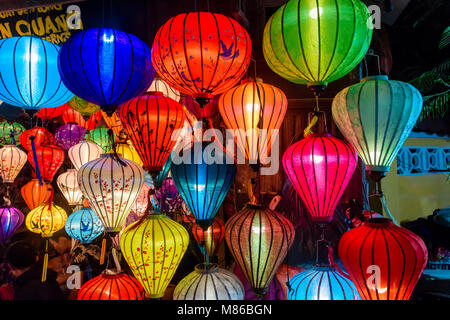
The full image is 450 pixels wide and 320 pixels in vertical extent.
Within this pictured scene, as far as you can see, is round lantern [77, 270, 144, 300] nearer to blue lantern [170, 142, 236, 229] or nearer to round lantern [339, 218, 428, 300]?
blue lantern [170, 142, 236, 229]

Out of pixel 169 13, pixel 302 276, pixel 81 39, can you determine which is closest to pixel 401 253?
pixel 302 276

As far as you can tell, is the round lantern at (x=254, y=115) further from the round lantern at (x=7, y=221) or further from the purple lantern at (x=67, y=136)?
the round lantern at (x=7, y=221)

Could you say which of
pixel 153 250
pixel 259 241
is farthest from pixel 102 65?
pixel 259 241

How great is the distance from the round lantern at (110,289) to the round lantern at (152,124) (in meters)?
0.68

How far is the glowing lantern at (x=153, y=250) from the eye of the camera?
57.1 inches

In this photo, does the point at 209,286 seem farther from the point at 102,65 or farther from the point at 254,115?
the point at 102,65

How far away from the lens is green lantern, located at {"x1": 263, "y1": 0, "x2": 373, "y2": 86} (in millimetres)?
1194

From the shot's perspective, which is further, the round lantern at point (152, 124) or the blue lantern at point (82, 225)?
the blue lantern at point (82, 225)

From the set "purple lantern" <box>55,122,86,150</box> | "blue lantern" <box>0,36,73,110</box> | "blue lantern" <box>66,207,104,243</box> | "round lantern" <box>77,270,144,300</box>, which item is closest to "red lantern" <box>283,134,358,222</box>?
"round lantern" <box>77,270,144,300</box>

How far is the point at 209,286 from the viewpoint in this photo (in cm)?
142

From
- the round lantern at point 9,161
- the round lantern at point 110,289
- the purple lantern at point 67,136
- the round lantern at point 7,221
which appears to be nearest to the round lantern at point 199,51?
the round lantern at point 110,289

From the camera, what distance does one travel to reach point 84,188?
4.83 ft

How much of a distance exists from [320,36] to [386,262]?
1.01m
